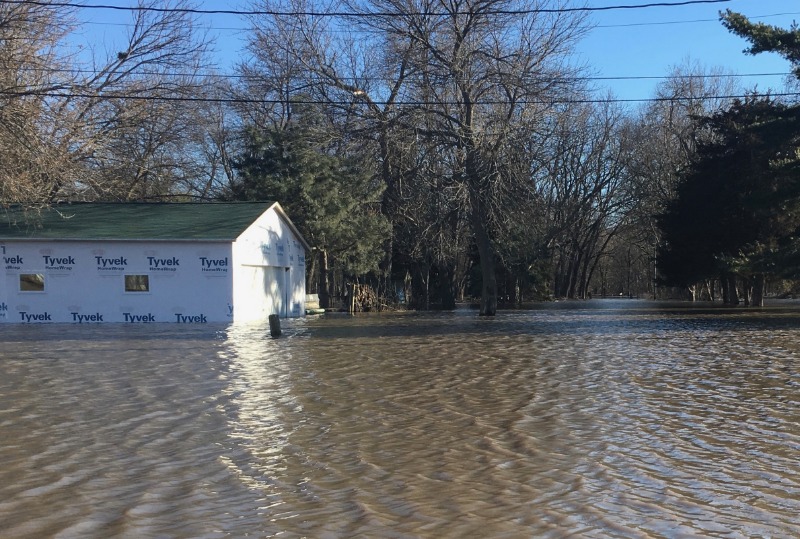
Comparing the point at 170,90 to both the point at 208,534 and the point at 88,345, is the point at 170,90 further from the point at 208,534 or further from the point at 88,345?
the point at 208,534

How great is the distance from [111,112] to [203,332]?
15496mm

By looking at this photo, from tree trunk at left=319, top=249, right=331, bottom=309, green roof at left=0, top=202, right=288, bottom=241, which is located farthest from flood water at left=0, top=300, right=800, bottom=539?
tree trunk at left=319, top=249, right=331, bottom=309

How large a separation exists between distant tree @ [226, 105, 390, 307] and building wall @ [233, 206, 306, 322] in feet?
5.75

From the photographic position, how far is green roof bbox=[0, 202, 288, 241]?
26.4 metres

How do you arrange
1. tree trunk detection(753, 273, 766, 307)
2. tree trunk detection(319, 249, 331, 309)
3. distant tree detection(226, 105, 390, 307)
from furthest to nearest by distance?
tree trunk detection(753, 273, 766, 307) < tree trunk detection(319, 249, 331, 309) < distant tree detection(226, 105, 390, 307)

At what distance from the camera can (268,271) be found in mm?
30094

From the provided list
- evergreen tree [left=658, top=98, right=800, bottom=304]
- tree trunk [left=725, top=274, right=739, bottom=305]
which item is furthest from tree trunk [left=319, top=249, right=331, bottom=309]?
tree trunk [left=725, top=274, right=739, bottom=305]

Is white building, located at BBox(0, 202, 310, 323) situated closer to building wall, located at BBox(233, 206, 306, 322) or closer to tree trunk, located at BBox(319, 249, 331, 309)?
building wall, located at BBox(233, 206, 306, 322)

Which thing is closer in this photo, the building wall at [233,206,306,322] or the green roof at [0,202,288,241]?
the green roof at [0,202,288,241]

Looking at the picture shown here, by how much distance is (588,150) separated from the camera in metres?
59.2

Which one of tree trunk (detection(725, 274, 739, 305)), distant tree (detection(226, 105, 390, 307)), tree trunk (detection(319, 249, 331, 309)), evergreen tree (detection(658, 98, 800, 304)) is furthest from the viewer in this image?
tree trunk (detection(725, 274, 739, 305))

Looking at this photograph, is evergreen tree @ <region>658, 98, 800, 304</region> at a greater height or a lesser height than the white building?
greater

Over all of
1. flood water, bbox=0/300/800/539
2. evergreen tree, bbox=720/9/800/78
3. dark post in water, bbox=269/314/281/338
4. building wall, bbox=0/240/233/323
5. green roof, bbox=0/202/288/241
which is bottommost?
flood water, bbox=0/300/800/539

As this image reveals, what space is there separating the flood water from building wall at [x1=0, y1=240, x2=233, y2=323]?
9.97 meters
